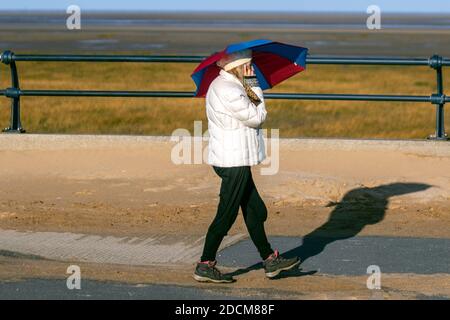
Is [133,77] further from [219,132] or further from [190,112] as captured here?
[219,132]

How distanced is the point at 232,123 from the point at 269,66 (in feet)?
2.93

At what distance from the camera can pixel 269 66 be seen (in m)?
8.47

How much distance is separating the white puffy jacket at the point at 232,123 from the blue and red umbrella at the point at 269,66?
0.38 m

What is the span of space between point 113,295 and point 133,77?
82.4ft

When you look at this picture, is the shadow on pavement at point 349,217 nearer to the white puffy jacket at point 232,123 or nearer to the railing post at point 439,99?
the white puffy jacket at point 232,123

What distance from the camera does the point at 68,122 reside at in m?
20.9

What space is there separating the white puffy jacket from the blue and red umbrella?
0.38 m

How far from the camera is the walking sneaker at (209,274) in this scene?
7932 millimetres

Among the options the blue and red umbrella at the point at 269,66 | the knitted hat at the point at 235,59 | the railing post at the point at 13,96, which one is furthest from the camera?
the railing post at the point at 13,96

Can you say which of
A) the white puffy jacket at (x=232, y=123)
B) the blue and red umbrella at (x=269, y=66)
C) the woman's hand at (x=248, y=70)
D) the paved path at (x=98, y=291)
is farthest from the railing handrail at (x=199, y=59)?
the paved path at (x=98, y=291)

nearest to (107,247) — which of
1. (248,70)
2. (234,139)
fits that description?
(234,139)

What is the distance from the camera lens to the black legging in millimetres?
7820

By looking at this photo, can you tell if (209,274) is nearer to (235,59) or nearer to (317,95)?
(235,59)
